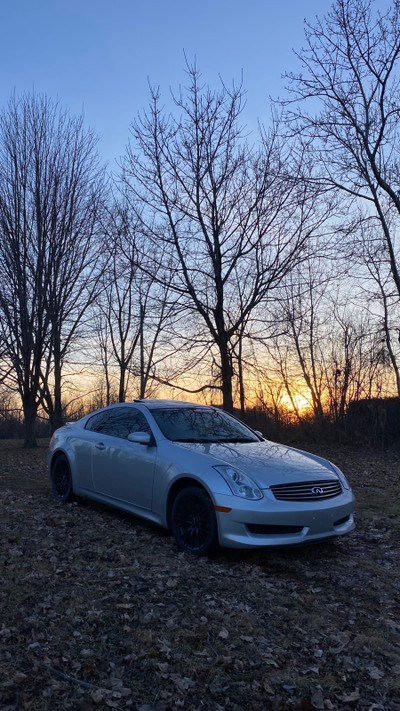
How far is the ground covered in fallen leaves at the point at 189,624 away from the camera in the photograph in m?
3.12

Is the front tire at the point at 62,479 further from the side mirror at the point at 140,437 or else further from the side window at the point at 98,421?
the side mirror at the point at 140,437

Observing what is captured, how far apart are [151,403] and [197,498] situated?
6.29ft

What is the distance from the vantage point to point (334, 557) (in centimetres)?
564

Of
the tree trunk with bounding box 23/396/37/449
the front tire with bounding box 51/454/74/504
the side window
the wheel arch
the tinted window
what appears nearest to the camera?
the wheel arch

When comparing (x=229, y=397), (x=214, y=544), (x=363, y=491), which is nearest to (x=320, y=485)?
(x=214, y=544)

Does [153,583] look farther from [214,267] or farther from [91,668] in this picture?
[214,267]

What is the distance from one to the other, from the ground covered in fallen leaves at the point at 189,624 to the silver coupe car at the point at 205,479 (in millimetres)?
308

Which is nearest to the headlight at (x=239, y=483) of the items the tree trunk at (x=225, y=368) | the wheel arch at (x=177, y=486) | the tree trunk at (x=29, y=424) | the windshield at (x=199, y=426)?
the wheel arch at (x=177, y=486)

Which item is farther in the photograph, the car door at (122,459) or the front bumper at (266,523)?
the car door at (122,459)

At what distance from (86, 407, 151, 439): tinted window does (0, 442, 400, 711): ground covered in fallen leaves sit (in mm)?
1155

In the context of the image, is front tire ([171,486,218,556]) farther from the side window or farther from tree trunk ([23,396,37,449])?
tree trunk ([23,396,37,449])

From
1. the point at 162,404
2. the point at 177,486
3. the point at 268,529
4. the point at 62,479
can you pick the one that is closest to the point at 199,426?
the point at 162,404

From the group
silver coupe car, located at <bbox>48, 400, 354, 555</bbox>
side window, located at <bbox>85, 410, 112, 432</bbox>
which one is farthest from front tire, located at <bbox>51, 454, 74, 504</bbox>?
side window, located at <bbox>85, 410, 112, 432</bbox>

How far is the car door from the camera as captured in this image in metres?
6.20
